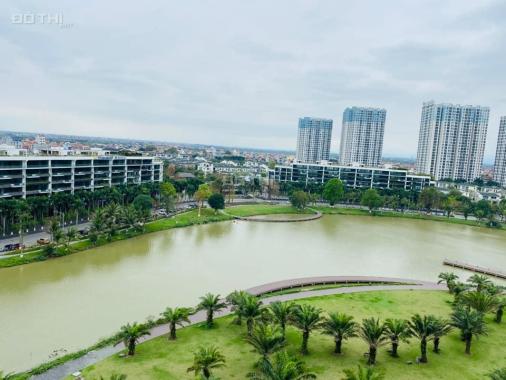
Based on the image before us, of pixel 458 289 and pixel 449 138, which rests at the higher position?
pixel 449 138

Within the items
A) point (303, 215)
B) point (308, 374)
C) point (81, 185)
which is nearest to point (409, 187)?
point (303, 215)

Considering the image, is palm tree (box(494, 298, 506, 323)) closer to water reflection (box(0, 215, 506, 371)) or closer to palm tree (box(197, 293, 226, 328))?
water reflection (box(0, 215, 506, 371))

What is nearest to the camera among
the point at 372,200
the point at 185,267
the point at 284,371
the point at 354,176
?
the point at 284,371

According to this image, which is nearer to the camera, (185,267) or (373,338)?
(373,338)

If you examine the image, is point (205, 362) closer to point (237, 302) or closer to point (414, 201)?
point (237, 302)

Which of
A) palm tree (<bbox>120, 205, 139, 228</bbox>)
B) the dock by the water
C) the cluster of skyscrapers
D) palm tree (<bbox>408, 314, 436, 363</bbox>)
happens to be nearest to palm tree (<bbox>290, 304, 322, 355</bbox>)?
palm tree (<bbox>408, 314, 436, 363</bbox>)

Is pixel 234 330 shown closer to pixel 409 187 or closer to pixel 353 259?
pixel 353 259

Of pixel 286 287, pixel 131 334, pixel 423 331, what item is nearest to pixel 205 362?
pixel 131 334
